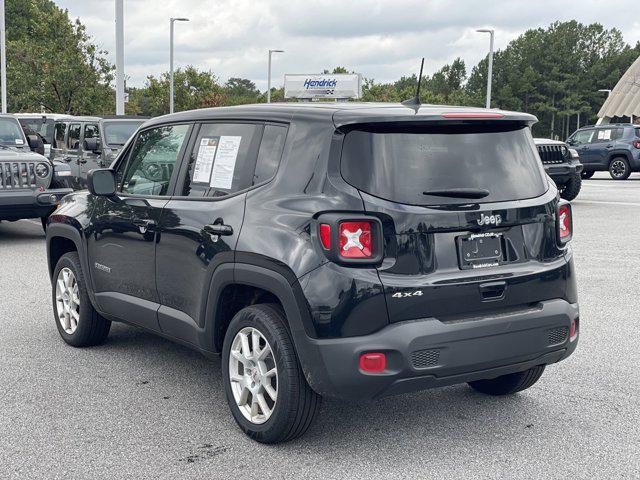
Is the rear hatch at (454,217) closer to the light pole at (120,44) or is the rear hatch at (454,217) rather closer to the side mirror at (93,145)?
the side mirror at (93,145)

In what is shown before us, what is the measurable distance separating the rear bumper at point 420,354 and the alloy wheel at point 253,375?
34cm

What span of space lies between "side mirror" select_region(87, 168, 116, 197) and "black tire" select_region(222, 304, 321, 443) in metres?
1.71

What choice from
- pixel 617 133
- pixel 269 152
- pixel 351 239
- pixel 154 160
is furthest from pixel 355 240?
pixel 617 133

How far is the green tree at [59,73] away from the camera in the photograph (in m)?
40.2

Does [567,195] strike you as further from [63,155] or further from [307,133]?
[307,133]

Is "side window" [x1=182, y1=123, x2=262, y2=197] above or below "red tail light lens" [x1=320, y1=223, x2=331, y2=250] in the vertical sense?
above

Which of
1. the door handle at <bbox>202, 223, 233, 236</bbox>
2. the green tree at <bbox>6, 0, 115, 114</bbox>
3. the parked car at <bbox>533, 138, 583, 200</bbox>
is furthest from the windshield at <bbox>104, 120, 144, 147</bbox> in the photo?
the green tree at <bbox>6, 0, 115, 114</bbox>

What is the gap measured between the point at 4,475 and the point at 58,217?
8.90 feet

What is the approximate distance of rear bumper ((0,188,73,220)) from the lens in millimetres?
11664

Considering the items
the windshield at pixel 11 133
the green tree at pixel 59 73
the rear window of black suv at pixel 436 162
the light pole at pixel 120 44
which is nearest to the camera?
the rear window of black suv at pixel 436 162

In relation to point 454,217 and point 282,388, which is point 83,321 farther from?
point 454,217

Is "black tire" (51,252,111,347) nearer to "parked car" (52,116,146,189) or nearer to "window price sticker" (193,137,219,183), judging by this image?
"window price sticker" (193,137,219,183)

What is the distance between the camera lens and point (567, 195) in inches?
661

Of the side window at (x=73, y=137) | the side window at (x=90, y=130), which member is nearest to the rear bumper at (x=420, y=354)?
the side window at (x=90, y=130)
